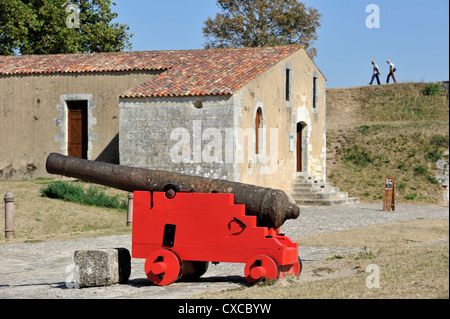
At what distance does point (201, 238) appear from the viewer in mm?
7730

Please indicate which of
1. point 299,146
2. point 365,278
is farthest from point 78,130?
point 365,278

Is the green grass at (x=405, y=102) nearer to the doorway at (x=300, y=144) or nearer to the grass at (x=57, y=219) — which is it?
the doorway at (x=300, y=144)

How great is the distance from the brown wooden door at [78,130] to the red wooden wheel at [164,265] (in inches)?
639

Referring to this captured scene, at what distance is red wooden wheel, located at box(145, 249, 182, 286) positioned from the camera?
25.6 ft

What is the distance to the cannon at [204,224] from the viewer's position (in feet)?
24.8

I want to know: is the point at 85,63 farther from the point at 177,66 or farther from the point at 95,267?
the point at 95,267

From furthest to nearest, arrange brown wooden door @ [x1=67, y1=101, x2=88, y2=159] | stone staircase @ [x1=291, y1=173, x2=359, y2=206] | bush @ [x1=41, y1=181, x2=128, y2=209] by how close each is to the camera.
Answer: brown wooden door @ [x1=67, y1=101, x2=88, y2=159], stone staircase @ [x1=291, y1=173, x2=359, y2=206], bush @ [x1=41, y1=181, x2=128, y2=209]

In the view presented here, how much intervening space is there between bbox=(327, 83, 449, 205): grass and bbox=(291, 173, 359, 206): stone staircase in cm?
173

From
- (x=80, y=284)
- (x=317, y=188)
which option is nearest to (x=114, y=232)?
(x=80, y=284)

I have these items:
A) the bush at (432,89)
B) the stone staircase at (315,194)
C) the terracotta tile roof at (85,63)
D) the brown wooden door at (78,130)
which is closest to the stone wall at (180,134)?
the terracotta tile roof at (85,63)

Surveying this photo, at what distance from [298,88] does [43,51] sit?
12.9 meters

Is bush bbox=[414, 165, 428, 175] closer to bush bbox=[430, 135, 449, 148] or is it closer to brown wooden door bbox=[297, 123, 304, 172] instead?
bush bbox=[430, 135, 449, 148]

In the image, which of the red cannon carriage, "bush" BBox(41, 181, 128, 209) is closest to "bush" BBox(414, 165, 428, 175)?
"bush" BBox(41, 181, 128, 209)
